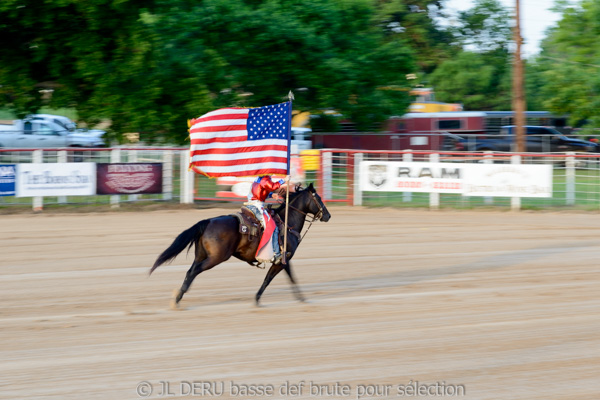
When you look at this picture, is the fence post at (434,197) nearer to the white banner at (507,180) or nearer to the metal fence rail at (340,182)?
the metal fence rail at (340,182)

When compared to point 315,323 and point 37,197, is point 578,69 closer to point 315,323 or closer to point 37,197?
point 37,197

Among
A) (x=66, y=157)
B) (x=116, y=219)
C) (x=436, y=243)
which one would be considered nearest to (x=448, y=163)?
(x=436, y=243)

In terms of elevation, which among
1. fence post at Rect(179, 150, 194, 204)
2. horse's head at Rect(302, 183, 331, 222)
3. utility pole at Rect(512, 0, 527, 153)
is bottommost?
horse's head at Rect(302, 183, 331, 222)

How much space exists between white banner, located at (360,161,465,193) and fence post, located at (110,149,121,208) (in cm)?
697

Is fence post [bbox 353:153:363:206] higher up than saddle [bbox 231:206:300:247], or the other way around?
fence post [bbox 353:153:363:206]

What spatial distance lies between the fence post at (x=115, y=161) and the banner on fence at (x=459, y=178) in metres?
6.97

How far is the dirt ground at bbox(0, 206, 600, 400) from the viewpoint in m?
6.29

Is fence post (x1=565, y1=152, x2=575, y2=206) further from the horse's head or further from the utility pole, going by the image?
the horse's head

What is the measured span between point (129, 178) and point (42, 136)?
15.0m

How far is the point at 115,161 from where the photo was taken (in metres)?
21.1

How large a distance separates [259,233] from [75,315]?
7.89ft

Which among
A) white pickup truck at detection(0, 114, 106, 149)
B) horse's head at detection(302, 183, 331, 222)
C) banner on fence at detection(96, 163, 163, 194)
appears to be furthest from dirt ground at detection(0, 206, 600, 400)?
white pickup truck at detection(0, 114, 106, 149)

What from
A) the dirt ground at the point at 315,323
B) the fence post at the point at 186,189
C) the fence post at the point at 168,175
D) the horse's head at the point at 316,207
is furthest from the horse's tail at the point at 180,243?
the fence post at the point at 186,189

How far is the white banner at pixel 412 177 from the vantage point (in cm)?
2097
